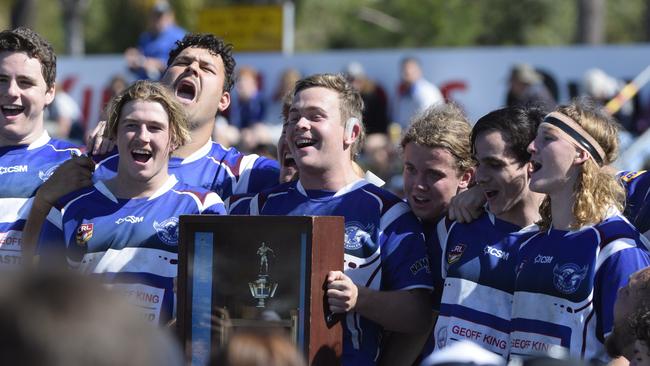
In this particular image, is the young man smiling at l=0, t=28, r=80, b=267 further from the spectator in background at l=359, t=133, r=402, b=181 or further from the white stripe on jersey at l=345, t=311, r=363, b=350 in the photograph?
the spectator in background at l=359, t=133, r=402, b=181

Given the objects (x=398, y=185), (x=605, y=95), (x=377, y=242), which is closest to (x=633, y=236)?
(x=377, y=242)

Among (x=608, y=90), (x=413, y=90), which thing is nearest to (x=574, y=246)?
(x=608, y=90)

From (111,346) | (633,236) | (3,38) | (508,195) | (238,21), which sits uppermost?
Answer: (238,21)

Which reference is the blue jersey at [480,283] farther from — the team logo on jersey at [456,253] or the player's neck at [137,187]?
the player's neck at [137,187]

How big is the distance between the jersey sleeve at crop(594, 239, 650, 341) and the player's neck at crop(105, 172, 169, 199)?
6.20 feet

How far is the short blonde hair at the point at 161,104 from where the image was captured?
4.83m

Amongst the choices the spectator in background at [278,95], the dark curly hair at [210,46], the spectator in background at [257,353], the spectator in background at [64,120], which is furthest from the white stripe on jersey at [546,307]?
the spectator in background at [64,120]

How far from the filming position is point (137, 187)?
476 centimetres

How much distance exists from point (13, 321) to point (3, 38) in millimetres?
3972

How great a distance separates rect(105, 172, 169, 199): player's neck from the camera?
4.76 m

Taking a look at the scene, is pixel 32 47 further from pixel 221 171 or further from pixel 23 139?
pixel 221 171

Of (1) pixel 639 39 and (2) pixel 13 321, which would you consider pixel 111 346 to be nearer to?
(2) pixel 13 321

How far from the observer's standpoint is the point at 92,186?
4898 millimetres

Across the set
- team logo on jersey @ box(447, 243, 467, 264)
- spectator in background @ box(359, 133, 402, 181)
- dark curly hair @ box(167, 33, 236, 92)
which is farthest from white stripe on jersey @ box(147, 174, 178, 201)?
spectator in background @ box(359, 133, 402, 181)
